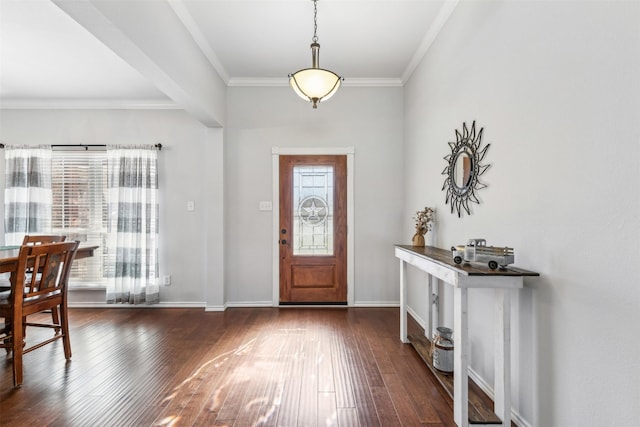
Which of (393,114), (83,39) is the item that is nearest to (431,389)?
(393,114)

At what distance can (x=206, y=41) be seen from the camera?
3.17 m

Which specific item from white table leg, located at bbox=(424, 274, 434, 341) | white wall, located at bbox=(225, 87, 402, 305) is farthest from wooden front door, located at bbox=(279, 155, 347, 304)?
white table leg, located at bbox=(424, 274, 434, 341)

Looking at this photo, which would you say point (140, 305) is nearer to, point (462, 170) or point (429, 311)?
point (429, 311)

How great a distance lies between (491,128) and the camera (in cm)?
205

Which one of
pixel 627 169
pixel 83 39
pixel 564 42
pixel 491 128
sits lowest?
pixel 627 169

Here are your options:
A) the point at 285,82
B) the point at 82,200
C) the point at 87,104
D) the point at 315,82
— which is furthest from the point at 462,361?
the point at 87,104

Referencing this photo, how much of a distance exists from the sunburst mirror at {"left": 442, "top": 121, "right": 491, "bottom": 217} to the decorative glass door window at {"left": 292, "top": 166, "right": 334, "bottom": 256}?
5.63ft

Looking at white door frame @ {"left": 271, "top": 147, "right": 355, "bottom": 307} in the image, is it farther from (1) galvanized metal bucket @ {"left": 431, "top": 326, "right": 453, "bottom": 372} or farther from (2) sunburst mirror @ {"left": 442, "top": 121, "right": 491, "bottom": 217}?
(1) galvanized metal bucket @ {"left": 431, "top": 326, "right": 453, "bottom": 372}

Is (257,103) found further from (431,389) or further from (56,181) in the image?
(431,389)

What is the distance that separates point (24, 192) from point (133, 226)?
1.53 metres

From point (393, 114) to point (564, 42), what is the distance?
9.03 feet

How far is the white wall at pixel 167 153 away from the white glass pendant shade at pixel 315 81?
2238mm

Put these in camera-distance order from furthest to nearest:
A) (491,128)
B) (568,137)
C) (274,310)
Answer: (274,310) < (491,128) < (568,137)

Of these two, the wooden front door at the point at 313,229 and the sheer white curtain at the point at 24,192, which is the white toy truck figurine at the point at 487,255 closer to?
the wooden front door at the point at 313,229
